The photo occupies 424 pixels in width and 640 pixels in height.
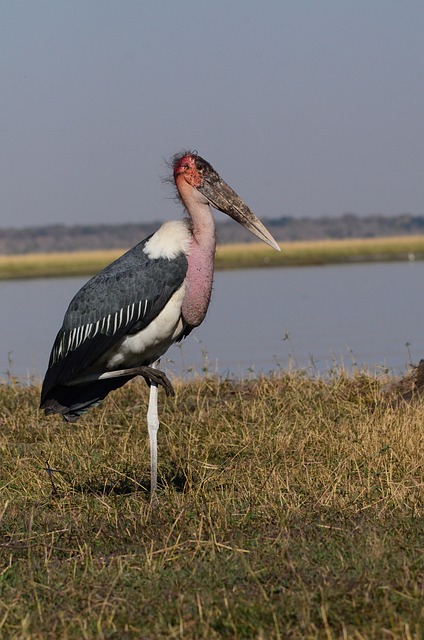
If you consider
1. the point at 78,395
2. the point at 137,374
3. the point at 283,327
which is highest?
the point at 137,374

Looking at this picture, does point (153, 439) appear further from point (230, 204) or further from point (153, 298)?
point (230, 204)

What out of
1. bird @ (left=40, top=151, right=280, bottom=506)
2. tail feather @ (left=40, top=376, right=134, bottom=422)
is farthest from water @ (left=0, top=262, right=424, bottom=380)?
bird @ (left=40, top=151, right=280, bottom=506)

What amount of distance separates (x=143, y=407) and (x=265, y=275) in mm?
33245

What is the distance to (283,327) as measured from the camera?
18438 millimetres

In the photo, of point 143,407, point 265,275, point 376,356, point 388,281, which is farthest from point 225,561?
point 265,275

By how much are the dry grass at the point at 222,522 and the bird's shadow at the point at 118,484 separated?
2cm

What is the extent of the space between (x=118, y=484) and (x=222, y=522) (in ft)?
3.78

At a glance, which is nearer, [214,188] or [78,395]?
[214,188]

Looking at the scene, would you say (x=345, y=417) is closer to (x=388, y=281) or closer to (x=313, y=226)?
(x=388, y=281)

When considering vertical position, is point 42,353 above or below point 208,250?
below

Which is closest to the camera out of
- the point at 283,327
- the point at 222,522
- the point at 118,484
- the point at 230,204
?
the point at 222,522

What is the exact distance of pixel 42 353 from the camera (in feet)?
51.8

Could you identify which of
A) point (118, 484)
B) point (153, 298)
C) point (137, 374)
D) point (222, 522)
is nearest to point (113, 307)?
point (153, 298)

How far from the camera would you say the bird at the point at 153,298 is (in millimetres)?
5520
